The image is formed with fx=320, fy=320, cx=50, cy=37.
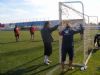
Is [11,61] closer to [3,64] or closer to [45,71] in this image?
[3,64]

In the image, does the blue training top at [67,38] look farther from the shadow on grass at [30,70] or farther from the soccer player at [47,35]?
the soccer player at [47,35]

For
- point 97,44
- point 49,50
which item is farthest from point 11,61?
point 97,44

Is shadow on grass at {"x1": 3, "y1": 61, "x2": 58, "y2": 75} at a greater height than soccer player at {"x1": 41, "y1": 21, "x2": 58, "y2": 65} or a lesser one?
lesser

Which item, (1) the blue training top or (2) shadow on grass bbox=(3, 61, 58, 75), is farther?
(1) the blue training top

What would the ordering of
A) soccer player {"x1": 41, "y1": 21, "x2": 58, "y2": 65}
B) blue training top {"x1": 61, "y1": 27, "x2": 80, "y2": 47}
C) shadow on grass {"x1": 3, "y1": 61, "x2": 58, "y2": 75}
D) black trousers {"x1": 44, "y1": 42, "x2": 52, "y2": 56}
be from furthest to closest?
black trousers {"x1": 44, "y1": 42, "x2": 52, "y2": 56} → soccer player {"x1": 41, "y1": 21, "x2": 58, "y2": 65} → blue training top {"x1": 61, "y1": 27, "x2": 80, "y2": 47} → shadow on grass {"x1": 3, "y1": 61, "x2": 58, "y2": 75}

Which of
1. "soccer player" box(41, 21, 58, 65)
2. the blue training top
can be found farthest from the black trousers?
the blue training top

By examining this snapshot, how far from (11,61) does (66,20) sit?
3924 millimetres

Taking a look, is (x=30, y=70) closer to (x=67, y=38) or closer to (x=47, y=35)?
(x=67, y=38)

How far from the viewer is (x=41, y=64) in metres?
15.2

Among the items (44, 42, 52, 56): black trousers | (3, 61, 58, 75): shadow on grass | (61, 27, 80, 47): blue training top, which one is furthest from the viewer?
(44, 42, 52, 56): black trousers

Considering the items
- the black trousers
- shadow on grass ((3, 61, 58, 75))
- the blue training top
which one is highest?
the blue training top

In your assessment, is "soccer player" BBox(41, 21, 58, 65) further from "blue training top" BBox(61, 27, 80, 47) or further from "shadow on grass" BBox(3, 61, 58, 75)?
"blue training top" BBox(61, 27, 80, 47)

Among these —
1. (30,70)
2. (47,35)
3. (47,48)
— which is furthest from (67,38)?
(47,48)

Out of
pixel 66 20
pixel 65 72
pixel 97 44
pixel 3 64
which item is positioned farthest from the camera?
pixel 97 44
